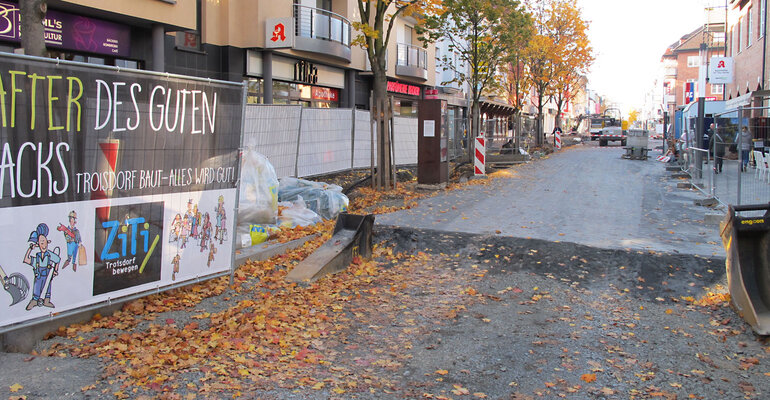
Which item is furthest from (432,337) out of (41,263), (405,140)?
(405,140)

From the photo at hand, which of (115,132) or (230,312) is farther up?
(115,132)

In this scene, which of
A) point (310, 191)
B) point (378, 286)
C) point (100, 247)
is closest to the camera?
point (100, 247)

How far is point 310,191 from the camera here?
35.1 feet

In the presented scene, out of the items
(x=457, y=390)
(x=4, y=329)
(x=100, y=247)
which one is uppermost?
(x=100, y=247)

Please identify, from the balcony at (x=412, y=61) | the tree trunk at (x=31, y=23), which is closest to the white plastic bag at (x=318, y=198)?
the tree trunk at (x=31, y=23)

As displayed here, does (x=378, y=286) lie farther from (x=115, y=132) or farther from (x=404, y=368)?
(x=115, y=132)

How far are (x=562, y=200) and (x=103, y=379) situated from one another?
35.9ft

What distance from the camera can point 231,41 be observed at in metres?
19.4

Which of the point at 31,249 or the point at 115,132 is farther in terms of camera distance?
the point at 115,132

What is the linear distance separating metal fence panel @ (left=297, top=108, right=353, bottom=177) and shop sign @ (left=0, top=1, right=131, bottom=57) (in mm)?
5866

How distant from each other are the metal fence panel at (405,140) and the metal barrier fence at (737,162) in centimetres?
829

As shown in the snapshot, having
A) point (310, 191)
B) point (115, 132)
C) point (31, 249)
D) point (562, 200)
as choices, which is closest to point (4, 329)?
point (31, 249)

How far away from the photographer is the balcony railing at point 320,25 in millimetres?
22203

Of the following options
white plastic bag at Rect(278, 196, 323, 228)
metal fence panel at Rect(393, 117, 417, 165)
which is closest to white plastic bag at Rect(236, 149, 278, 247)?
white plastic bag at Rect(278, 196, 323, 228)
